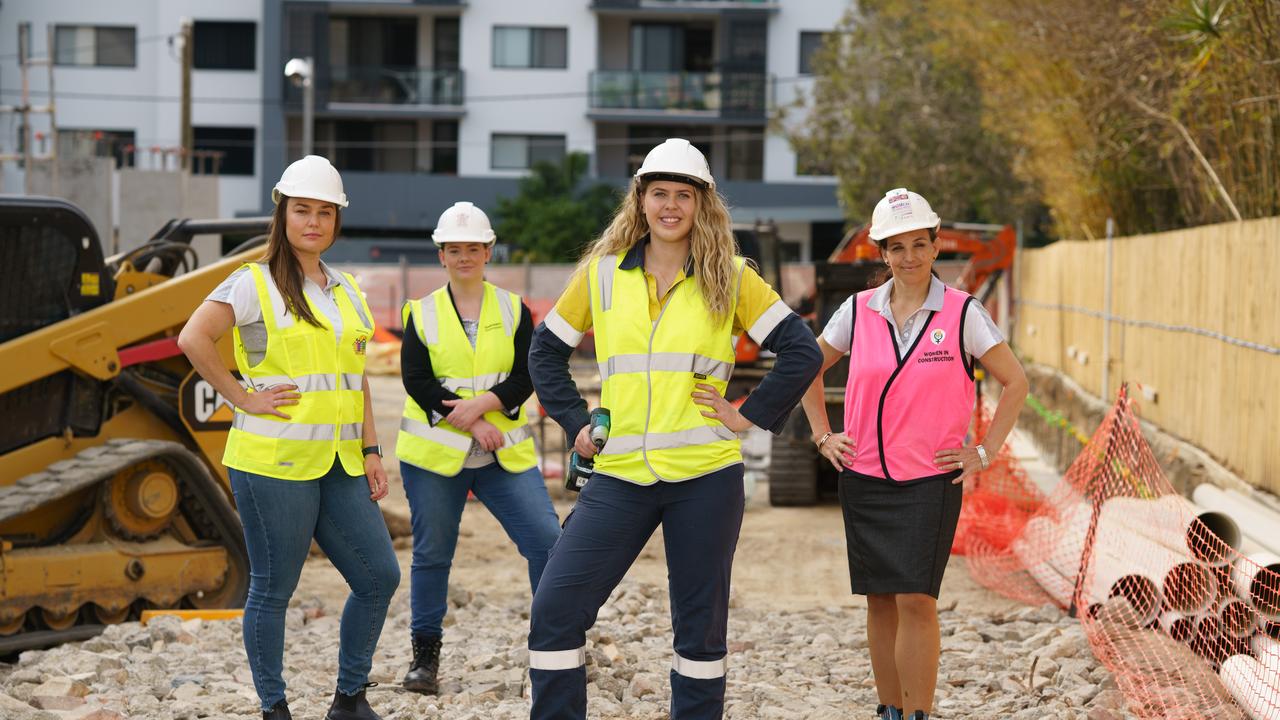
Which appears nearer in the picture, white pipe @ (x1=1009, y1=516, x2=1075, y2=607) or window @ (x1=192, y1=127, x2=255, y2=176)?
white pipe @ (x1=1009, y1=516, x2=1075, y2=607)

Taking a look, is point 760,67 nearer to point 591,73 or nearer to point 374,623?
point 591,73

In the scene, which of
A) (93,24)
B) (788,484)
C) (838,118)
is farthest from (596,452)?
(93,24)

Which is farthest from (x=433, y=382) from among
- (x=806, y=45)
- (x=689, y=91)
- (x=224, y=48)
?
(x=224, y=48)

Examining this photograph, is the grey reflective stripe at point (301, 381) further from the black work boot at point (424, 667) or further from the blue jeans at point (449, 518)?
the black work boot at point (424, 667)

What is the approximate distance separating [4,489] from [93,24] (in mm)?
39101

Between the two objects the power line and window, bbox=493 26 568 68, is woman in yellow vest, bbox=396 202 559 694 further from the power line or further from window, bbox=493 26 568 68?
window, bbox=493 26 568 68

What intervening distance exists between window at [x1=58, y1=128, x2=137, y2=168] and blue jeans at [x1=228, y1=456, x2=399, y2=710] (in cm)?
2008

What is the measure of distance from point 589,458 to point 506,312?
1821mm

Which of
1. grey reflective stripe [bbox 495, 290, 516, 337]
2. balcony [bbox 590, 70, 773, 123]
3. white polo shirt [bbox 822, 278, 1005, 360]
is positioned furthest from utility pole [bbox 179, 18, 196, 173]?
white polo shirt [bbox 822, 278, 1005, 360]

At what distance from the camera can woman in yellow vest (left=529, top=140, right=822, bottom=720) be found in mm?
4496

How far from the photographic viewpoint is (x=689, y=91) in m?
42.8

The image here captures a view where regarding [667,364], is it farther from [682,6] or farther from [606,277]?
[682,6]

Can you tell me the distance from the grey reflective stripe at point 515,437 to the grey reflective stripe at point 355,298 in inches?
37.1

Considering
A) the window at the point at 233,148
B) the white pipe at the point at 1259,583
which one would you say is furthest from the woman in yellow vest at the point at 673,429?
the window at the point at 233,148
